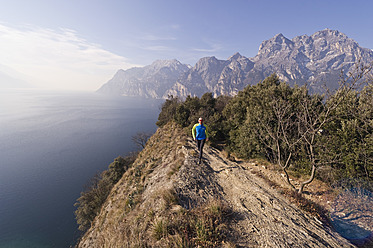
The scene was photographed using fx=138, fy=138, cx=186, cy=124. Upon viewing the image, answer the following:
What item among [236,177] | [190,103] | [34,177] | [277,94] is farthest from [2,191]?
[277,94]

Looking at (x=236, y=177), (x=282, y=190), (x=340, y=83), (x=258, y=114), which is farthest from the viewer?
(x=258, y=114)

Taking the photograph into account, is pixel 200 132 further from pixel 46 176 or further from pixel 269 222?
pixel 46 176

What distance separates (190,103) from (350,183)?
28632mm

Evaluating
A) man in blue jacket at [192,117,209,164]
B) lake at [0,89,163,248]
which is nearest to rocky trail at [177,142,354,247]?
man in blue jacket at [192,117,209,164]

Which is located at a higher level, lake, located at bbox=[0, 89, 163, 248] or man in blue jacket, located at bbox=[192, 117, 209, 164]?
man in blue jacket, located at bbox=[192, 117, 209, 164]

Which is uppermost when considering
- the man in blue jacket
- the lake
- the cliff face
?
the man in blue jacket

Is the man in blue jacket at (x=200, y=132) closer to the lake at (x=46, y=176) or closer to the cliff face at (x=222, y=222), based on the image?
the cliff face at (x=222, y=222)

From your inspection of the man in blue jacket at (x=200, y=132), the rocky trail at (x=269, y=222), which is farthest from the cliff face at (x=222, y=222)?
the man in blue jacket at (x=200, y=132)

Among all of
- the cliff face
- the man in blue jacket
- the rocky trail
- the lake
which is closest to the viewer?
the cliff face

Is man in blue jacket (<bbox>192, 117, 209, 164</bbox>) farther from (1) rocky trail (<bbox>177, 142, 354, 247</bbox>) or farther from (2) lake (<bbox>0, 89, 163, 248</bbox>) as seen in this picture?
(2) lake (<bbox>0, 89, 163, 248</bbox>)

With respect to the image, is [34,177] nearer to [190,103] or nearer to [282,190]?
[190,103]

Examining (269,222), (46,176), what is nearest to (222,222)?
(269,222)

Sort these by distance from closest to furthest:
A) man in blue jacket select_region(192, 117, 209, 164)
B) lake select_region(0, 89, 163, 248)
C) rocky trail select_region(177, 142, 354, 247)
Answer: rocky trail select_region(177, 142, 354, 247)
man in blue jacket select_region(192, 117, 209, 164)
lake select_region(0, 89, 163, 248)

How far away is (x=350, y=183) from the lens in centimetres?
1043
